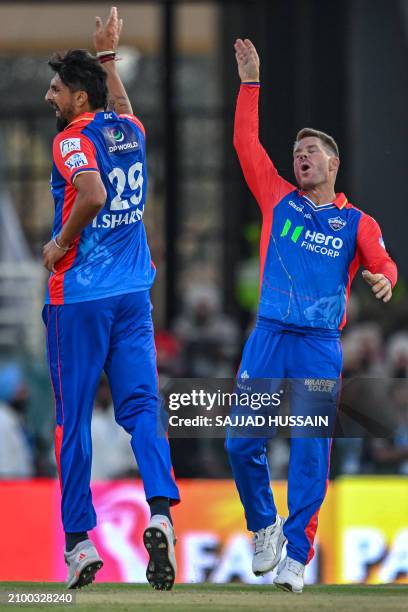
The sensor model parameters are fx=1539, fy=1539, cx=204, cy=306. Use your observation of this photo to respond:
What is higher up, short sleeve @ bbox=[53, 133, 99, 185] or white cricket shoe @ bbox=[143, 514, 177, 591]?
short sleeve @ bbox=[53, 133, 99, 185]

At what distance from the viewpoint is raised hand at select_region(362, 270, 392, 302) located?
6.60m

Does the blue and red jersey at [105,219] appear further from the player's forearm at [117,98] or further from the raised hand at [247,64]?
the raised hand at [247,64]

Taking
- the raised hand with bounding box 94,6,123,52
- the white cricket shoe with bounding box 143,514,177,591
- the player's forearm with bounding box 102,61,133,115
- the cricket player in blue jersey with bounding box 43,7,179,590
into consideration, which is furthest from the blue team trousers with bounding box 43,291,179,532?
the raised hand with bounding box 94,6,123,52

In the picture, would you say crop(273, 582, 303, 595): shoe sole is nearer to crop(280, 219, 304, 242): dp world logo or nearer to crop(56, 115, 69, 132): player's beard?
crop(280, 219, 304, 242): dp world logo

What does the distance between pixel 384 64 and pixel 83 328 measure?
34.5ft

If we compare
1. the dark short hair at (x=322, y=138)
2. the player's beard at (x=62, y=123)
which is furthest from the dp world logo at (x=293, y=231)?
the player's beard at (x=62, y=123)

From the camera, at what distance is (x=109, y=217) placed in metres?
6.57

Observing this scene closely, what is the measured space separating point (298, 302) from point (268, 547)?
1.13 m

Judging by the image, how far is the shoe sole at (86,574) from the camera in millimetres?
6496

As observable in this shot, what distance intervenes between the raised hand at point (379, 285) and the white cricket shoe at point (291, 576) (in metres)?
1.27

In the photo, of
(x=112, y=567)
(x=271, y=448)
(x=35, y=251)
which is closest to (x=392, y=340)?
(x=271, y=448)

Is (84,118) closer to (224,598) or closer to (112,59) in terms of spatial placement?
(112,59)

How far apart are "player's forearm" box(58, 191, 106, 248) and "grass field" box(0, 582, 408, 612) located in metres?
1.55

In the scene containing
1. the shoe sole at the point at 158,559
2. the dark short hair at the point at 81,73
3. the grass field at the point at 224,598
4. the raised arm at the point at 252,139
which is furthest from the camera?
the raised arm at the point at 252,139
